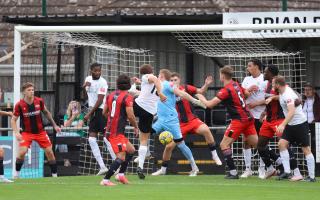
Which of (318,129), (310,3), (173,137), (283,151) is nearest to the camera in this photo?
(283,151)

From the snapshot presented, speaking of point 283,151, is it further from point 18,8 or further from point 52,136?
point 18,8

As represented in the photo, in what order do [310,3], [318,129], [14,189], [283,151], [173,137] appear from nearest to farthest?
[14,189], [283,151], [173,137], [318,129], [310,3]

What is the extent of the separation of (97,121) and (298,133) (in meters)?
4.70

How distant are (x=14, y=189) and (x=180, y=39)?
961 centimetres

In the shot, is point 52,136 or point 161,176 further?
point 52,136

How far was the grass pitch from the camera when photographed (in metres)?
17.1

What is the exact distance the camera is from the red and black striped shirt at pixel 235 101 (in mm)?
21000

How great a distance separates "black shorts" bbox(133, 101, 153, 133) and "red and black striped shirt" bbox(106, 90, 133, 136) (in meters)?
2.23

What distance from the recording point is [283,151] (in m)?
20.8

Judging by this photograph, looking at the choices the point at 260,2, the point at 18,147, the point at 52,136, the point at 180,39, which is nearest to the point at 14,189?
the point at 18,147

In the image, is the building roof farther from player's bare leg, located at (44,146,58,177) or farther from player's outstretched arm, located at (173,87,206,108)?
player's outstretched arm, located at (173,87,206,108)

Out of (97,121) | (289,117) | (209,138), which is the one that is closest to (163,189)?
(289,117)

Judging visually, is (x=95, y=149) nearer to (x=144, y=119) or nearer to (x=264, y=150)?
(x=144, y=119)

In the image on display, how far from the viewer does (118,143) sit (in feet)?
64.0
